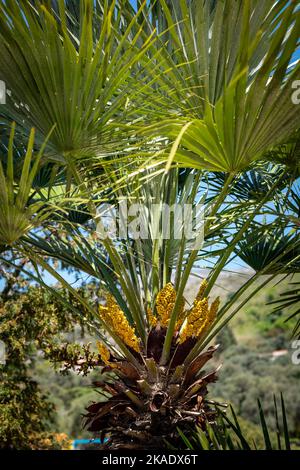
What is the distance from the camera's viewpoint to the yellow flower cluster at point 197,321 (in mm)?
2389

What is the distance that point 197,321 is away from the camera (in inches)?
94.3

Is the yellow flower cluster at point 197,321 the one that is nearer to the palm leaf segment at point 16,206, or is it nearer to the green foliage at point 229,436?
the green foliage at point 229,436

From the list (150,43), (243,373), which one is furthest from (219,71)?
(243,373)

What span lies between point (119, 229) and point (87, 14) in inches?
54.4

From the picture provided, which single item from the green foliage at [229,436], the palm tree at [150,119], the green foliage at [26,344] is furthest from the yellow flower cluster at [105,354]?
the green foliage at [26,344]

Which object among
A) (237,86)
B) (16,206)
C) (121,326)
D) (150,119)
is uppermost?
(150,119)

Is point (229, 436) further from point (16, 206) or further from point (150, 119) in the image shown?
point (150, 119)

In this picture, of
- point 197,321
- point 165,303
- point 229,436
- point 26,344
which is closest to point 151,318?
point 165,303

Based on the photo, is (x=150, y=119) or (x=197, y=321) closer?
(x=150, y=119)

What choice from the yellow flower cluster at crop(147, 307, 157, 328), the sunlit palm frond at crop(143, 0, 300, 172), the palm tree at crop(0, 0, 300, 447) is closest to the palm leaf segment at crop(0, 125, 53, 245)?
the palm tree at crop(0, 0, 300, 447)

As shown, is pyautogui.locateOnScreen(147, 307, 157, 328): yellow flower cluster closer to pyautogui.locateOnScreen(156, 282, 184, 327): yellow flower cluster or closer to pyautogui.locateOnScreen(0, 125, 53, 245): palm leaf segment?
pyautogui.locateOnScreen(156, 282, 184, 327): yellow flower cluster

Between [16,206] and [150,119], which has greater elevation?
[150,119]

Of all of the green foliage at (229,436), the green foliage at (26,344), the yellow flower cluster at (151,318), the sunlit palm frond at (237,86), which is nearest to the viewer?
the sunlit palm frond at (237,86)
